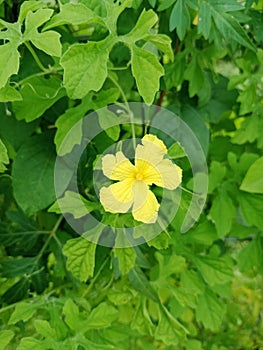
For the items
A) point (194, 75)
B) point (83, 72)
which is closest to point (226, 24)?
point (194, 75)

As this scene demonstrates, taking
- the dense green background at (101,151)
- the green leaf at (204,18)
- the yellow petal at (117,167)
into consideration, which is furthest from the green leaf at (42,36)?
the green leaf at (204,18)

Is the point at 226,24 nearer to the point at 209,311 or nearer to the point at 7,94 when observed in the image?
the point at 7,94

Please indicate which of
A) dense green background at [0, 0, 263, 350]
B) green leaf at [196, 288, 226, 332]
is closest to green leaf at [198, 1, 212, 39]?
dense green background at [0, 0, 263, 350]

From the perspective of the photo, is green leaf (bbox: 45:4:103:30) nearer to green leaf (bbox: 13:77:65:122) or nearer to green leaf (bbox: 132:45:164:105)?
green leaf (bbox: 132:45:164:105)

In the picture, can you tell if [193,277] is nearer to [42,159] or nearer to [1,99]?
[42,159]

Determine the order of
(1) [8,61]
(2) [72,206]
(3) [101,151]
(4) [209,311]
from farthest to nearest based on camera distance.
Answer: (4) [209,311] → (3) [101,151] → (2) [72,206] → (1) [8,61]

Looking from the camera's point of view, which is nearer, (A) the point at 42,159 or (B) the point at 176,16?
(B) the point at 176,16

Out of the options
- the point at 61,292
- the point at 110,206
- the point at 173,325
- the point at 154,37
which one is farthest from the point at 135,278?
the point at 154,37
